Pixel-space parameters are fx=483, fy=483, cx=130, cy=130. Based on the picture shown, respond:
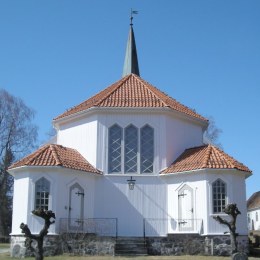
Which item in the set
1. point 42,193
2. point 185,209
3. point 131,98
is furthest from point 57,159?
point 185,209

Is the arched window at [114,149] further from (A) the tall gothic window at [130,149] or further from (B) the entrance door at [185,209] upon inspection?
(B) the entrance door at [185,209]

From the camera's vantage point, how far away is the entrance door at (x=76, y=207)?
22209 millimetres

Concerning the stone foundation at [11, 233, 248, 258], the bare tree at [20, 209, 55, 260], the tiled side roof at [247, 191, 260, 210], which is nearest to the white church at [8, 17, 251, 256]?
the stone foundation at [11, 233, 248, 258]

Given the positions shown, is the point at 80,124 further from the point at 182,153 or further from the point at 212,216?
the point at 212,216

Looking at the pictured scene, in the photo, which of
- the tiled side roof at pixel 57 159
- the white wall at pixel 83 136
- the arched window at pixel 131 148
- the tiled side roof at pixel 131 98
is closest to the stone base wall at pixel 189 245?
the arched window at pixel 131 148

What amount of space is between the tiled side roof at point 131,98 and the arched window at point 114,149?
4.39ft

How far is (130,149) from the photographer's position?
80.6 feet

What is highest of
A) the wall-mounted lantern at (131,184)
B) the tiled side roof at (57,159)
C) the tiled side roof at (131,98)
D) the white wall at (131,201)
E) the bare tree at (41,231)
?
the tiled side roof at (131,98)

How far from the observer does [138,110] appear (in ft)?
81.1

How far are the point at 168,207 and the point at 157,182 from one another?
135 centimetres

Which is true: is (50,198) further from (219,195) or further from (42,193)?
(219,195)

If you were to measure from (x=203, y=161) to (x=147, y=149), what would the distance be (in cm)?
326

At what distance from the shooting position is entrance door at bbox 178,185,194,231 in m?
22.6

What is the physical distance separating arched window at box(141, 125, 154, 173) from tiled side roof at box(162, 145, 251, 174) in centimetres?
89
